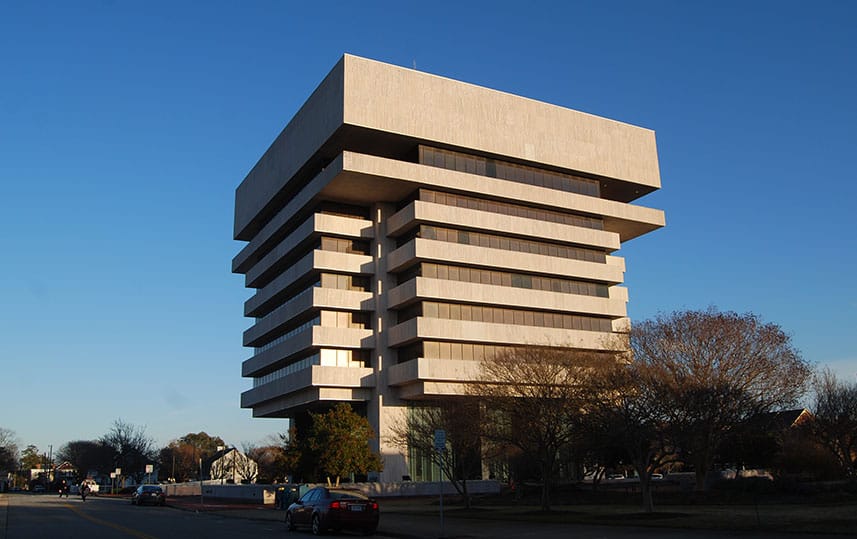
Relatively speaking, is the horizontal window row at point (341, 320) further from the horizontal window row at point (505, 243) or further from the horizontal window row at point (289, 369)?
the horizontal window row at point (505, 243)

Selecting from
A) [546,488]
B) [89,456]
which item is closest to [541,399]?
[546,488]

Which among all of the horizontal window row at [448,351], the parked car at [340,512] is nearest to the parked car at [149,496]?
the horizontal window row at [448,351]

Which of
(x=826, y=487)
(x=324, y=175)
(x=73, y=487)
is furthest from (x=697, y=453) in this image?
(x=73, y=487)

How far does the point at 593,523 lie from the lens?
2416cm

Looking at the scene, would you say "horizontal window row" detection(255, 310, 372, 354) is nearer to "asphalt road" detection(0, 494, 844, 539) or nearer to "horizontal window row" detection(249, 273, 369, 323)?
"horizontal window row" detection(249, 273, 369, 323)

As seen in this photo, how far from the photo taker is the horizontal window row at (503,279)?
60.2 metres

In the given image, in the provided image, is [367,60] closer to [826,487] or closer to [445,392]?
[445,392]

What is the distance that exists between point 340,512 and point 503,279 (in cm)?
4070

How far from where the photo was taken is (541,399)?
3212 centimetres

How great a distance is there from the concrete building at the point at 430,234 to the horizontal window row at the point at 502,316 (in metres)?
0.12

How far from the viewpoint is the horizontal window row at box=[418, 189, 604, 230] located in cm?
6144

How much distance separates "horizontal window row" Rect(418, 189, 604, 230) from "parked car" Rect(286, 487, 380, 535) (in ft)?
126

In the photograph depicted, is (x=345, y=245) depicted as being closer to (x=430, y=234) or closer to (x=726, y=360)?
(x=430, y=234)

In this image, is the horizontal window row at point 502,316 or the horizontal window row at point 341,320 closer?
the horizontal window row at point 502,316
